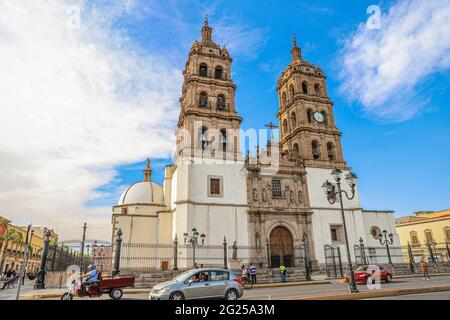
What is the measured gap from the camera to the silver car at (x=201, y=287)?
959 centimetres

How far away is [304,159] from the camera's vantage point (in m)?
31.0

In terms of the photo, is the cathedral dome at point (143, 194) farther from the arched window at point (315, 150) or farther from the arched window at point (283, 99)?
the arched window at point (283, 99)

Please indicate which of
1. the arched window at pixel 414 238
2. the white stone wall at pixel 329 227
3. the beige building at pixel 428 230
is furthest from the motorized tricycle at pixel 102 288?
the arched window at pixel 414 238

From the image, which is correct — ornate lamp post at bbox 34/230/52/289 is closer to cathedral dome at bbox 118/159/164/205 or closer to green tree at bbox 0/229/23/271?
cathedral dome at bbox 118/159/164/205

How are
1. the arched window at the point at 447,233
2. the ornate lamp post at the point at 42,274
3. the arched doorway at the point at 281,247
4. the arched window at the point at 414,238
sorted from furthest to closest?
the arched window at the point at 414,238 → the arched window at the point at 447,233 → the arched doorway at the point at 281,247 → the ornate lamp post at the point at 42,274

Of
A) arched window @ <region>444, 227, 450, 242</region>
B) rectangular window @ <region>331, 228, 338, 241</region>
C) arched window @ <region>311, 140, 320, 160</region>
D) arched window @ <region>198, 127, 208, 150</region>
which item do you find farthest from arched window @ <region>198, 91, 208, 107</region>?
arched window @ <region>444, 227, 450, 242</region>

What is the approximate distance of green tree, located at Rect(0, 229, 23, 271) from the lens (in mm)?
43659

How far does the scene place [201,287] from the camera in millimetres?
9914

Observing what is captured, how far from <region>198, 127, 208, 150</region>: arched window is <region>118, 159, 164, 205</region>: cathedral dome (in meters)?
13.0

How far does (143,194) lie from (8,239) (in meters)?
25.4

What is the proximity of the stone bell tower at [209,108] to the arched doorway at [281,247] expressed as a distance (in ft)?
27.4
